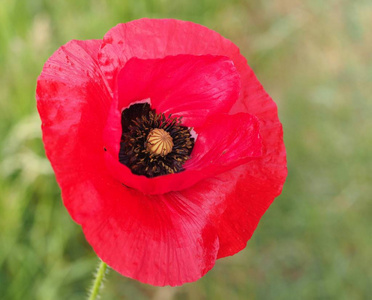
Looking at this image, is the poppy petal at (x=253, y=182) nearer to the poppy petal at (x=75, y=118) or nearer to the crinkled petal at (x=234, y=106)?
the crinkled petal at (x=234, y=106)

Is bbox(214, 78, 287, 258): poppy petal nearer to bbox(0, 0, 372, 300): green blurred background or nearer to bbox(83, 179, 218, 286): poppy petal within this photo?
bbox(83, 179, 218, 286): poppy petal

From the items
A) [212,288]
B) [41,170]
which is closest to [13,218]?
[41,170]

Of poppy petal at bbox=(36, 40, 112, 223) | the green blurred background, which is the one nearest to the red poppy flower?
poppy petal at bbox=(36, 40, 112, 223)

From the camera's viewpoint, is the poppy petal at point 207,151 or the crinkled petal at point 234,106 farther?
the crinkled petal at point 234,106

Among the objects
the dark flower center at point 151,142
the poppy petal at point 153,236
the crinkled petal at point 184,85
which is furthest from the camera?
the dark flower center at point 151,142

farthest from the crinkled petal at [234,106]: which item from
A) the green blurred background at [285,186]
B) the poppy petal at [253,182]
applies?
the green blurred background at [285,186]

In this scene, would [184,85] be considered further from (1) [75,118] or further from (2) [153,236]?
(2) [153,236]

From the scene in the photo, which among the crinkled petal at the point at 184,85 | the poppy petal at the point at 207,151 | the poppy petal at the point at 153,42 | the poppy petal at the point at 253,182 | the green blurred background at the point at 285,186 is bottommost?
the green blurred background at the point at 285,186
